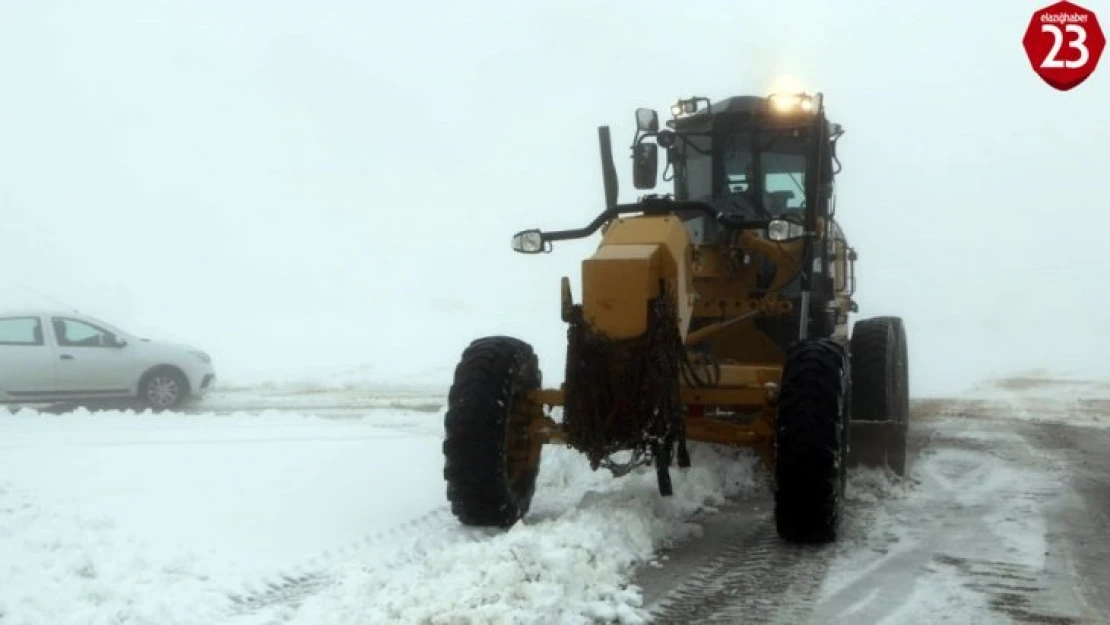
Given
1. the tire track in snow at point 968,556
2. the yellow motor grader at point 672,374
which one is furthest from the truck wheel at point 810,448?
the tire track in snow at point 968,556

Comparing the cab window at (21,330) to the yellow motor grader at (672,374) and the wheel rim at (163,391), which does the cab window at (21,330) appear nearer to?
the wheel rim at (163,391)

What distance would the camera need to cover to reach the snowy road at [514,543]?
4.79m

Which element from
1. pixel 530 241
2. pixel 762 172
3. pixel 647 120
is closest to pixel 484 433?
pixel 530 241

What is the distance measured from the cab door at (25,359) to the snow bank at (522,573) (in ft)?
30.2

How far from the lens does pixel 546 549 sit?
203 inches

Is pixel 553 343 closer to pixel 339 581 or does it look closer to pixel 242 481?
pixel 242 481

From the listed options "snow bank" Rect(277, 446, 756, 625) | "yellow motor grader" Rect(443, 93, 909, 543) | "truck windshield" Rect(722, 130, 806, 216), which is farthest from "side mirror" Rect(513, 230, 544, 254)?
"truck windshield" Rect(722, 130, 806, 216)

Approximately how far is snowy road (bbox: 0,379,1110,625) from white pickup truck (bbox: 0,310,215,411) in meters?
4.34

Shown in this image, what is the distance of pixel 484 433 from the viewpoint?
6176mm

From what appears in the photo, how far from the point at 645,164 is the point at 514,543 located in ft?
11.7

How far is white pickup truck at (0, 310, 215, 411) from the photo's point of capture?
13.5 meters

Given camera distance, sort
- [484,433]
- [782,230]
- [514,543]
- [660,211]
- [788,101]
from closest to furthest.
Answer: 1. [514,543]
2. [484,433]
3. [782,230]
4. [660,211]
5. [788,101]

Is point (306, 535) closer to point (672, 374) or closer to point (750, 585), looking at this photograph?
point (672, 374)

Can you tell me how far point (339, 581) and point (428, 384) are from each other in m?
12.6
